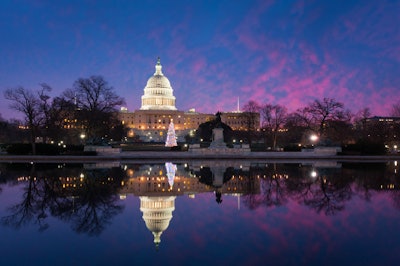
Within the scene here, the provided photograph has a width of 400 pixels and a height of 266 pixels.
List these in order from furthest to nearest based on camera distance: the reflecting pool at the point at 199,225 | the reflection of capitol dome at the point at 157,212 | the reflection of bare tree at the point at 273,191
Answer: the reflection of bare tree at the point at 273,191
the reflection of capitol dome at the point at 157,212
the reflecting pool at the point at 199,225

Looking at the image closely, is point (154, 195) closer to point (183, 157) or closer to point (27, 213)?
point (27, 213)

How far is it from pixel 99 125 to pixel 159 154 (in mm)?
15501

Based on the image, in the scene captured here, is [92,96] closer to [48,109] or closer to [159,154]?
[48,109]

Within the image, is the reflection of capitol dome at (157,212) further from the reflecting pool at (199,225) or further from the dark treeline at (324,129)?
the dark treeline at (324,129)

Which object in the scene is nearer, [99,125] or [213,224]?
[213,224]

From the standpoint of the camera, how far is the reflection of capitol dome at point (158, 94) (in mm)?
144000

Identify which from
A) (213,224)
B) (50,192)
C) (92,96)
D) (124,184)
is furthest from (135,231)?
(92,96)

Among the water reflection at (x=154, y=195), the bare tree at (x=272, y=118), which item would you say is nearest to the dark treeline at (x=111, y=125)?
the bare tree at (x=272, y=118)

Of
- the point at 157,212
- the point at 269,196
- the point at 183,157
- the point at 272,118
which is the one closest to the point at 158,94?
the point at 272,118

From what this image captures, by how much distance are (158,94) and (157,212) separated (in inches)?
5317

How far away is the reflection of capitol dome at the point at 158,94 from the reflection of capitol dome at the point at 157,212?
431 ft

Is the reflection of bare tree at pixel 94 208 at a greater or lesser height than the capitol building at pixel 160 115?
lesser

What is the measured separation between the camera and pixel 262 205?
1198 cm

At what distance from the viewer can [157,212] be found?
10.7 meters
